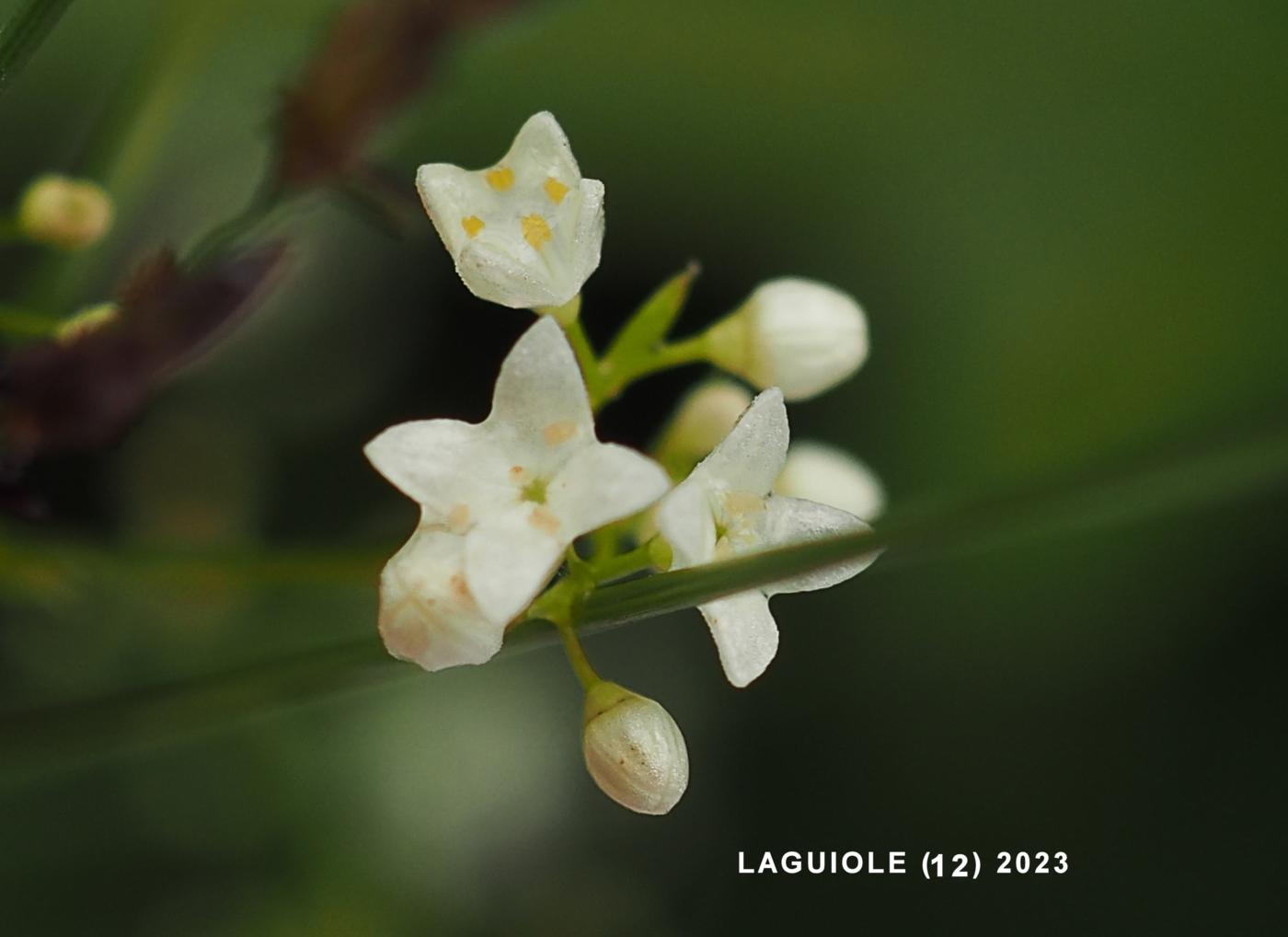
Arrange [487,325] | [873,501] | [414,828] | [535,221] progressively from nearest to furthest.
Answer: [535,221] → [873,501] → [414,828] → [487,325]

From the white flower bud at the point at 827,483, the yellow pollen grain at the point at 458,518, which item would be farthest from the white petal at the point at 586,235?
the white flower bud at the point at 827,483

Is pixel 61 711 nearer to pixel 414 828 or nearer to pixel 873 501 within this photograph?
pixel 873 501

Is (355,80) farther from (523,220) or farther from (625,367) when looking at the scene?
(625,367)

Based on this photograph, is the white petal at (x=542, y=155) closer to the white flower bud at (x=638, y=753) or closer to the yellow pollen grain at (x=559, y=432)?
the yellow pollen grain at (x=559, y=432)

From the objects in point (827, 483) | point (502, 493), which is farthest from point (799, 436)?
point (502, 493)

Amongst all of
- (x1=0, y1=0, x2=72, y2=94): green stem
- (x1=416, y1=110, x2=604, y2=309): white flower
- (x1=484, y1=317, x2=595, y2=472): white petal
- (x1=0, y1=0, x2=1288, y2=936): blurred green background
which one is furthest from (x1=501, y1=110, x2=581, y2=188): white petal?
(x1=0, y1=0, x2=1288, y2=936): blurred green background

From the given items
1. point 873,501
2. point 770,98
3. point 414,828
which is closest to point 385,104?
point 873,501
